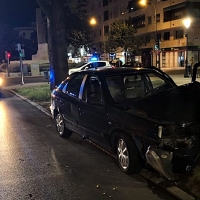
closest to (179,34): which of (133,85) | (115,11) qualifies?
(115,11)

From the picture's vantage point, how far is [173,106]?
4.80 meters

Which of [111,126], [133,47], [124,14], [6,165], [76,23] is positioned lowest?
[6,165]

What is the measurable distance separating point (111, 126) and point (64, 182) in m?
1.21

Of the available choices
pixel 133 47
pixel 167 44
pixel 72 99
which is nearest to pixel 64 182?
pixel 72 99

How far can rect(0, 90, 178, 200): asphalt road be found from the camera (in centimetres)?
436

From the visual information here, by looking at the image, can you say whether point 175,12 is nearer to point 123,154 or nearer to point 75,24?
point 75,24

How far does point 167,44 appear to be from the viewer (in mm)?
48875

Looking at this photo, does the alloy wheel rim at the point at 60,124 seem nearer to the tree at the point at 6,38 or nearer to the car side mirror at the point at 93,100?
the car side mirror at the point at 93,100

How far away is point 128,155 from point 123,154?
0.63ft

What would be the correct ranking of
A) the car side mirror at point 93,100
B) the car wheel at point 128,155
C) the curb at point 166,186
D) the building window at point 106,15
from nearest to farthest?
1. the curb at point 166,186
2. the car wheel at point 128,155
3. the car side mirror at point 93,100
4. the building window at point 106,15

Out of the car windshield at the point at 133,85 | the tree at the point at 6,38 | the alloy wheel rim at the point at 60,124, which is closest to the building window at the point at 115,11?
the tree at the point at 6,38

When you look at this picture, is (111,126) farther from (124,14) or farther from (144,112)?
(124,14)

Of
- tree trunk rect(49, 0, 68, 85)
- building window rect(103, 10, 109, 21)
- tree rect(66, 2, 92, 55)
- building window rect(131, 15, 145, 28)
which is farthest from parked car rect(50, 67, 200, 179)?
building window rect(103, 10, 109, 21)

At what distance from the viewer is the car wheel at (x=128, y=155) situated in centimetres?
484
